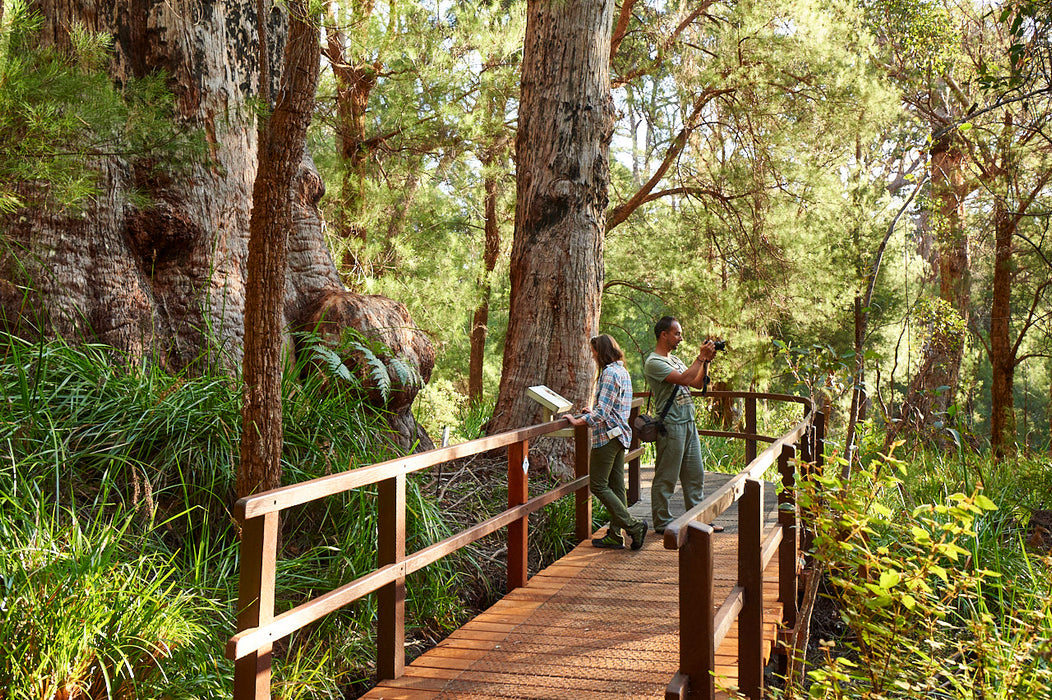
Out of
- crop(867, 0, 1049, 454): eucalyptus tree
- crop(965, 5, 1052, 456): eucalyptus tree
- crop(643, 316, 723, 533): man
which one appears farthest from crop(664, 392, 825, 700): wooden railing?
crop(965, 5, 1052, 456): eucalyptus tree

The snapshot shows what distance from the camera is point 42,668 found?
123 inches

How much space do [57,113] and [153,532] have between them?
2169 mm

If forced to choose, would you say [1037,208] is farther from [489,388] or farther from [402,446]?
[489,388]

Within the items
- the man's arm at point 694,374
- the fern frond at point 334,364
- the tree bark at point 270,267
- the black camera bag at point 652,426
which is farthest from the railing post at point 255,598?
the black camera bag at point 652,426

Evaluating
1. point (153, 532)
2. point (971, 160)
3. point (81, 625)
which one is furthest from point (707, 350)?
point (971, 160)

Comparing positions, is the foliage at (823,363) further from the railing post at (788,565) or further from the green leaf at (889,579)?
the green leaf at (889,579)

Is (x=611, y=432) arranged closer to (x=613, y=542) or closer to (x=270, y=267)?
(x=613, y=542)

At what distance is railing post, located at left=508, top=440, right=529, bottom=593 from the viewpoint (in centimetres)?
565

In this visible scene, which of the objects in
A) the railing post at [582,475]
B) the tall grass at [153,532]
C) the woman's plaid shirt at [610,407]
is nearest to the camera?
the tall grass at [153,532]

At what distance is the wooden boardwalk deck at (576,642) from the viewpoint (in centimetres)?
402

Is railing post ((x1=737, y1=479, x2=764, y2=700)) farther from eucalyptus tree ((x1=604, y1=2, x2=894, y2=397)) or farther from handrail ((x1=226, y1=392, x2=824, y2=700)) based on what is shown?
eucalyptus tree ((x1=604, y1=2, x2=894, y2=397))

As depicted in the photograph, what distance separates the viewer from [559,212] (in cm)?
816

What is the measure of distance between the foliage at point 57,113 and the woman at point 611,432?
10.1 ft

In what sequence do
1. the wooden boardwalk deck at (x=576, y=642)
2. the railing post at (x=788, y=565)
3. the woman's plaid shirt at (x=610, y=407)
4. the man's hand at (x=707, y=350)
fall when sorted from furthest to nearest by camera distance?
the woman's plaid shirt at (x=610, y=407)
the man's hand at (x=707, y=350)
the railing post at (x=788, y=565)
the wooden boardwalk deck at (x=576, y=642)
